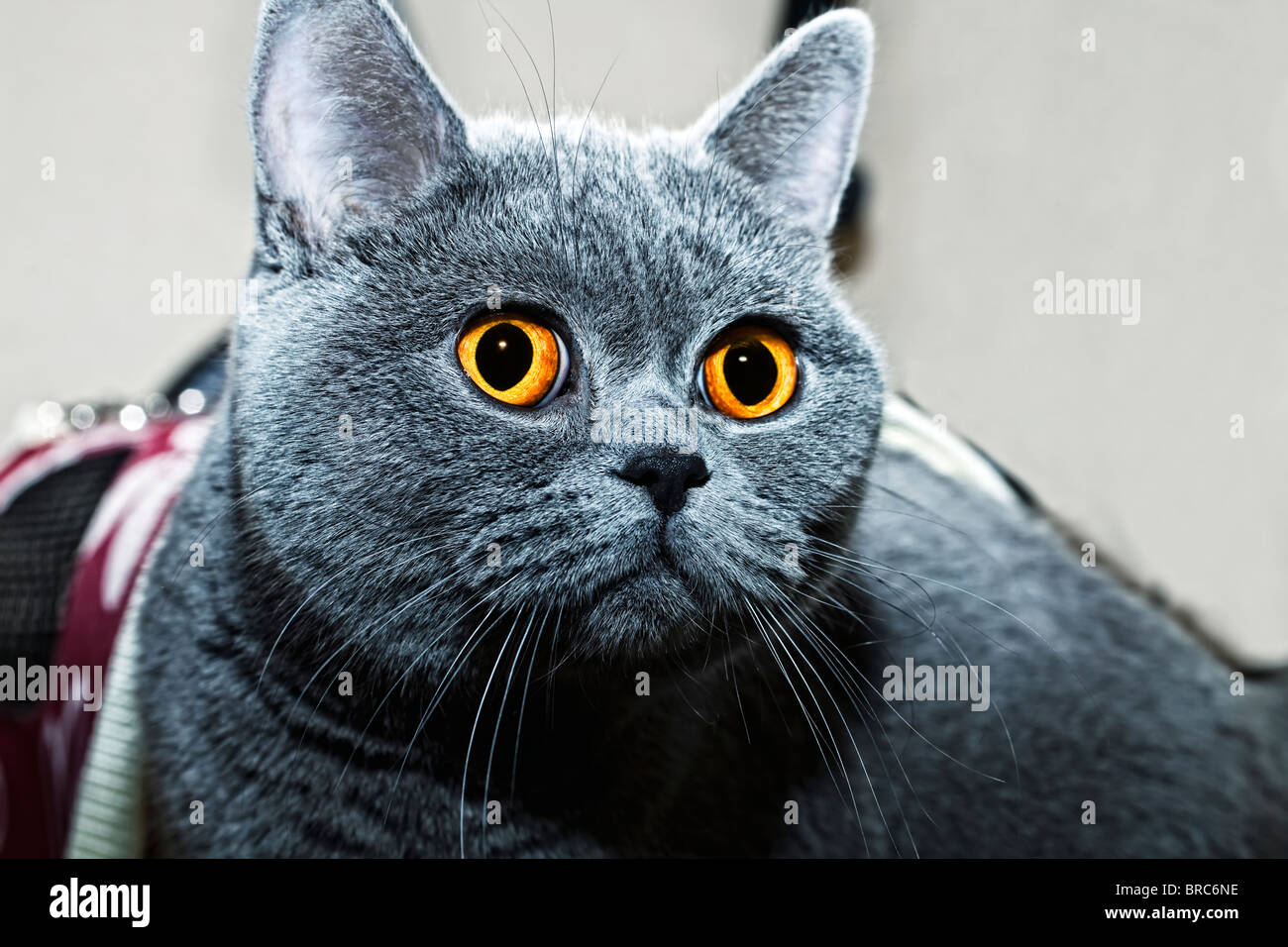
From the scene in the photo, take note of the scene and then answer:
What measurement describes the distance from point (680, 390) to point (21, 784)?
643 millimetres

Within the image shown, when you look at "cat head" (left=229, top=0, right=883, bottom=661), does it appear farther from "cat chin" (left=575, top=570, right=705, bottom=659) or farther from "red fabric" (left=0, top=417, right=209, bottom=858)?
"red fabric" (left=0, top=417, right=209, bottom=858)

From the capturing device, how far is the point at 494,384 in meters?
0.54

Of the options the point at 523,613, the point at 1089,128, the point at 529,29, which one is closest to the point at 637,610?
the point at 523,613

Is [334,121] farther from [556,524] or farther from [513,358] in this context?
[556,524]

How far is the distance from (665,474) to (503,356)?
0.12m

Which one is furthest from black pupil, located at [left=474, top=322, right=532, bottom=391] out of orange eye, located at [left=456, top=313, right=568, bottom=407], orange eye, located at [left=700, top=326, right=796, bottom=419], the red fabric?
the red fabric

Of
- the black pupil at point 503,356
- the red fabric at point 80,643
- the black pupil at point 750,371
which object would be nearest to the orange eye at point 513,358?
the black pupil at point 503,356

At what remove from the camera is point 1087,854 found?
726mm

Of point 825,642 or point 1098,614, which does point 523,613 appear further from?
point 1098,614

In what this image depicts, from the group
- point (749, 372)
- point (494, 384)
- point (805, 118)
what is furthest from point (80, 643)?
point (805, 118)

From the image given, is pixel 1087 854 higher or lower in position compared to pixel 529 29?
lower

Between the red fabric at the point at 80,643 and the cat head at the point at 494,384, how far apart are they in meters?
0.22

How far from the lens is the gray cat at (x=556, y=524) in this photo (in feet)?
1.73
